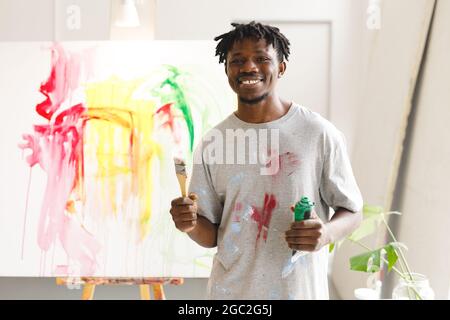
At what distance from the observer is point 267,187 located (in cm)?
90

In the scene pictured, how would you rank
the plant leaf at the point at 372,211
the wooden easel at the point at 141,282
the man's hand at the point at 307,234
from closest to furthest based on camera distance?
1. the man's hand at the point at 307,234
2. the plant leaf at the point at 372,211
3. the wooden easel at the point at 141,282

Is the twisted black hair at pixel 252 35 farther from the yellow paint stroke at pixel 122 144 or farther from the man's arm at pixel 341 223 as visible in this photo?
the yellow paint stroke at pixel 122 144

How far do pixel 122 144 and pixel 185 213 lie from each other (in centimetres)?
103

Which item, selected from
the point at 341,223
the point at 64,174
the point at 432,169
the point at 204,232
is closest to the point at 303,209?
the point at 341,223

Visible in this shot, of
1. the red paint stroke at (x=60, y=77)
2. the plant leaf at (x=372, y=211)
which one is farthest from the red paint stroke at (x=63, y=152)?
the plant leaf at (x=372, y=211)

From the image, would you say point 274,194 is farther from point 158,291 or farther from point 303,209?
point 158,291

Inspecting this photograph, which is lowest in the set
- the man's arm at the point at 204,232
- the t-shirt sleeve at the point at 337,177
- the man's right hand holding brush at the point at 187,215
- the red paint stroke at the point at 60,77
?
the man's arm at the point at 204,232

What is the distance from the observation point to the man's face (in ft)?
2.93

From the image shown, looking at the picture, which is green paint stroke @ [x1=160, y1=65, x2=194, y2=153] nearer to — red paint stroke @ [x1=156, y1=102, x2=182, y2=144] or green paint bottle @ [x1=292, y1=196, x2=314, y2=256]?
red paint stroke @ [x1=156, y1=102, x2=182, y2=144]

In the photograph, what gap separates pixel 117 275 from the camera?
1.87 metres

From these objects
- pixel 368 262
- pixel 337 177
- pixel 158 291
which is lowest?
pixel 158 291

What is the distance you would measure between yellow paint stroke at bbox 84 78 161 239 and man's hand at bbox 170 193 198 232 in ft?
3.23

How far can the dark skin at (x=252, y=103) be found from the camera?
888mm
